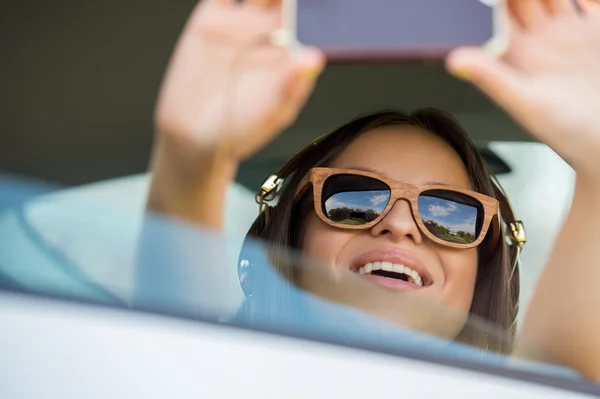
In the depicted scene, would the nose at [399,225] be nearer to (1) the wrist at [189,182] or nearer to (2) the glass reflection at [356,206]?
(2) the glass reflection at [356,206]

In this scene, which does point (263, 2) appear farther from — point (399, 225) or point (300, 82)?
point (399, 225)

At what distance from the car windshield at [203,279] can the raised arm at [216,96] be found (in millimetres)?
40

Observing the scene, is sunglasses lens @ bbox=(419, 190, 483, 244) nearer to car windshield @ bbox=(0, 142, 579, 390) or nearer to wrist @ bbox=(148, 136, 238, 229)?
car windshield @ bbox=(0, 142, 579, 390)

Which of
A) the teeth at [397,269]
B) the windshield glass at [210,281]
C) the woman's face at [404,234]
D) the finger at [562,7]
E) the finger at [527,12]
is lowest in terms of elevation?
the windshield glass at [210,281]

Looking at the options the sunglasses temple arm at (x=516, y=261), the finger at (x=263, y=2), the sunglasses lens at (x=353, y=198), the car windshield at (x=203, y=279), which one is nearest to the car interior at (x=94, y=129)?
the car windshield at (x=203, y=279)

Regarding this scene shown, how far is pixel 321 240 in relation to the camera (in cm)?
138

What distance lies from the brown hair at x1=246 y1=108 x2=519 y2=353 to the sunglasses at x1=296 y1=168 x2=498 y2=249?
0.05 m

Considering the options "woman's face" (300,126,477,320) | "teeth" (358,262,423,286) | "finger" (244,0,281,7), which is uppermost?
"finger" (244,0,281,7)

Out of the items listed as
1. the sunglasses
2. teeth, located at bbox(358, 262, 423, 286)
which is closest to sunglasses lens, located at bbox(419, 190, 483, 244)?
the sunglasses

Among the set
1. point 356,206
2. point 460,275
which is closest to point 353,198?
point 356,206

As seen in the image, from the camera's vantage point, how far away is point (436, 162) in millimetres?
1598

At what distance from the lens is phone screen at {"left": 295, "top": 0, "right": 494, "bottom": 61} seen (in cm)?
112

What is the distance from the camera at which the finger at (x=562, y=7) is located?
3.91ft

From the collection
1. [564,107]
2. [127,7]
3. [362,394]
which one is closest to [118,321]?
[362,394]
